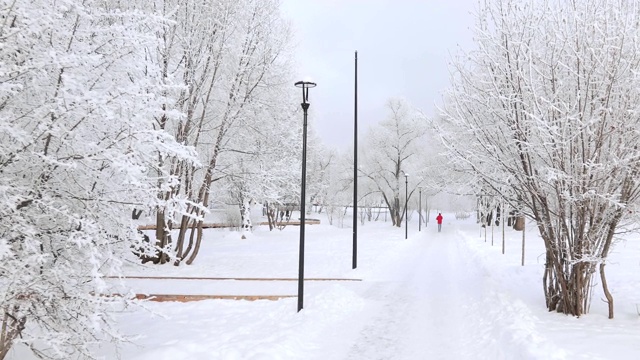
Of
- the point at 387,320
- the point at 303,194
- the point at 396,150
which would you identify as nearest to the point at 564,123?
the point at 387,320

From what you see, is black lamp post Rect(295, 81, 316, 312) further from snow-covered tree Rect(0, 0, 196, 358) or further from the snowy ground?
snow-covered tree Rect(0, 0, 196, 358)

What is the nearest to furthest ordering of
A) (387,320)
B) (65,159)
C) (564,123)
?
(65,159), (564,123), (387,320)

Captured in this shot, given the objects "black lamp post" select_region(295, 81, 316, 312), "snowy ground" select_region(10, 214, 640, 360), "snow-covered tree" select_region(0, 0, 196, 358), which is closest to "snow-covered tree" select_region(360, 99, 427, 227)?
"snowy ground" select_region(10, 214, 640, 360)

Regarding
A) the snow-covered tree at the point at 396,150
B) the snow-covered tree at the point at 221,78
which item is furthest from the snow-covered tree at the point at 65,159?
the snow-covered tree at the point at 396,150

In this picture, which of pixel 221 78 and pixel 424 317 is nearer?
pixel 424 317

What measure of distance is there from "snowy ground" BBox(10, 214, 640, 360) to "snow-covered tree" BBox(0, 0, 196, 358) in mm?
1226

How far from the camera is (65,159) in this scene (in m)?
5.24

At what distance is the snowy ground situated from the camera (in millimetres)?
6730

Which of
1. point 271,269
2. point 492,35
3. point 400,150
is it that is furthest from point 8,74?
point 400,150

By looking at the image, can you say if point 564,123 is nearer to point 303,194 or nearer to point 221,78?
point 303,194

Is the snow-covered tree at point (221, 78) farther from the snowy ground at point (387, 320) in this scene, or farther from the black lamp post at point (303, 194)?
the black lamp post at point (303, 194)

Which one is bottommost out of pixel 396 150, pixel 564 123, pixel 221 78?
pixel 564 123

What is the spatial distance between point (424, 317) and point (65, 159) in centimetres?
689

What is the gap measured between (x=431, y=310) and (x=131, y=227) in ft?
21.2
